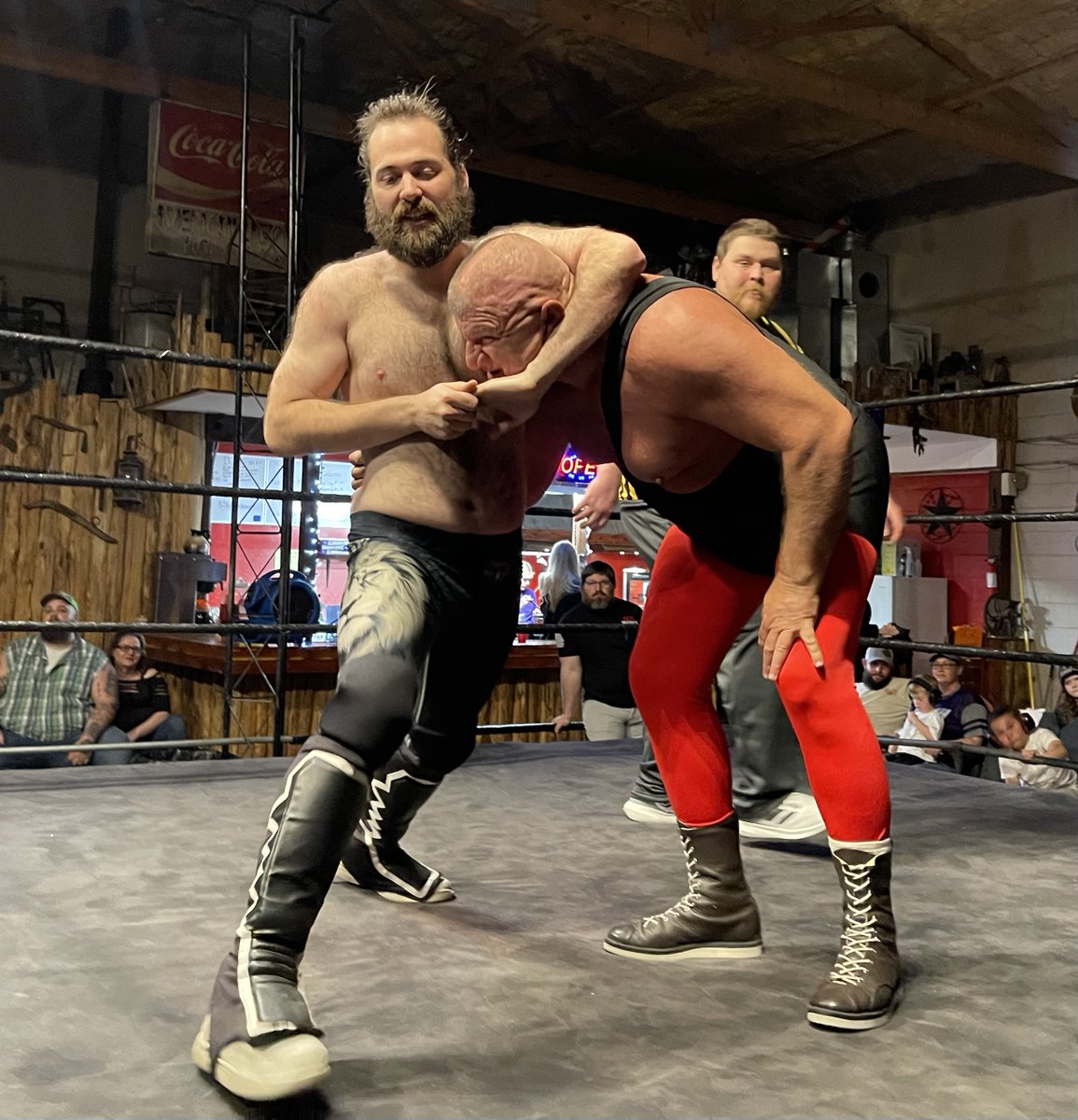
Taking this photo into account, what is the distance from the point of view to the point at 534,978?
1446 millimetres

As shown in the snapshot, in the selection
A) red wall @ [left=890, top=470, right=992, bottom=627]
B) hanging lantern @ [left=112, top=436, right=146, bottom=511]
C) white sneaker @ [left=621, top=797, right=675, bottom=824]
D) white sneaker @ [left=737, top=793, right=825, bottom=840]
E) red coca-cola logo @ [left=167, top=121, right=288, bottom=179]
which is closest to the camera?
white sneaker @ [left=737, top=793, right=825, bottom=840]

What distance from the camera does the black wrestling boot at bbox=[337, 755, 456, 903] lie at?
70.5 inches

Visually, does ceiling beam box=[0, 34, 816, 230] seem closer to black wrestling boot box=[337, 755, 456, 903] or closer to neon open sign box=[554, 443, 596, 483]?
neon open sign box=[554, 443, 596, 483]

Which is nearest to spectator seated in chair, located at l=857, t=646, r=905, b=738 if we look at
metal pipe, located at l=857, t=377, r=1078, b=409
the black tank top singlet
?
metal pipe, located at l=857, t=377, r=1078, b=409

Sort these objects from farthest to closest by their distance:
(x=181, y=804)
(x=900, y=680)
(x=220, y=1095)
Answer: (x=900, y=680)
(x=181, y=804)
(x=220, y=1095)

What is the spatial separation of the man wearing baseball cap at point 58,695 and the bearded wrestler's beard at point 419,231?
3.16m

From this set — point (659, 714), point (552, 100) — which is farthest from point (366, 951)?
point (552, 100)

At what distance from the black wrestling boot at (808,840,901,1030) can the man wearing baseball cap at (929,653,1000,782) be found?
11.9 feet

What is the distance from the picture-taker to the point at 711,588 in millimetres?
1586

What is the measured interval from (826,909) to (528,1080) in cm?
81

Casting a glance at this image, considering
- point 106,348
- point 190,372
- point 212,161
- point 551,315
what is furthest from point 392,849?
point 212,161

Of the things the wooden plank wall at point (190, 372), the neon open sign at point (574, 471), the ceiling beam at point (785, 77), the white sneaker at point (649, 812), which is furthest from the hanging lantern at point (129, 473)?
the white sneaker at point (649, 812)

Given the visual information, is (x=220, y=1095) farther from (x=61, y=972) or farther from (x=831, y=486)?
(x=831, y=486)

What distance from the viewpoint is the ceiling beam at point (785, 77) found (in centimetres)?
521
